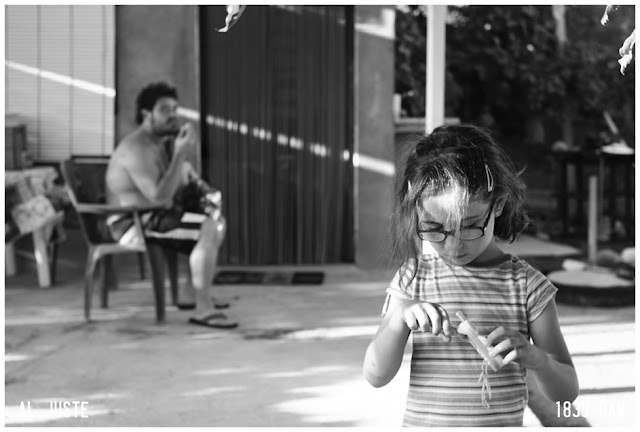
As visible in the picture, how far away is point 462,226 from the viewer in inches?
69.4

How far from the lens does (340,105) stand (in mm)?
6992

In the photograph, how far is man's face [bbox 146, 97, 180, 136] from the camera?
17.7 feet

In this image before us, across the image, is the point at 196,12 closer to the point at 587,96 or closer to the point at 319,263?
the point at 319,263

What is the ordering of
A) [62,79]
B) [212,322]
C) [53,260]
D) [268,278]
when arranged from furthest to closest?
1. [62,79]
2. [268,278]
3. [53,260]
4. [212,322]

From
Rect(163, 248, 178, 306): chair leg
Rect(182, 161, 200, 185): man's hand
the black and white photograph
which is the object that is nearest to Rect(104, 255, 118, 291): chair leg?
the black and white photograph

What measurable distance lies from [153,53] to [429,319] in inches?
223

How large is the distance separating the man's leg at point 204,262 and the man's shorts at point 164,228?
50 mm

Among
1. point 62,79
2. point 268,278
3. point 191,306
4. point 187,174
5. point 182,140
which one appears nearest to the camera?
point 182,140

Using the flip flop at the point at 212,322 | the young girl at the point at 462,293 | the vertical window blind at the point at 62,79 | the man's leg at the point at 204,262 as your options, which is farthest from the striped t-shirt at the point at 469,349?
the vertical window blind at the point at 62,79

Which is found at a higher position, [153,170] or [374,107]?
[374,107]

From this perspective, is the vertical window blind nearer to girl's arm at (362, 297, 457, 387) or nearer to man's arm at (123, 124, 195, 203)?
man's arm at (123, 124, 195, 203)

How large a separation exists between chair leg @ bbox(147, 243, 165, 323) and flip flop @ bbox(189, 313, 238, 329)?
19cm

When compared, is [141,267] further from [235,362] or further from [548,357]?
[548,357]

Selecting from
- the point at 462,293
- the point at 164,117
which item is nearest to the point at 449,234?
the point at 462,293
